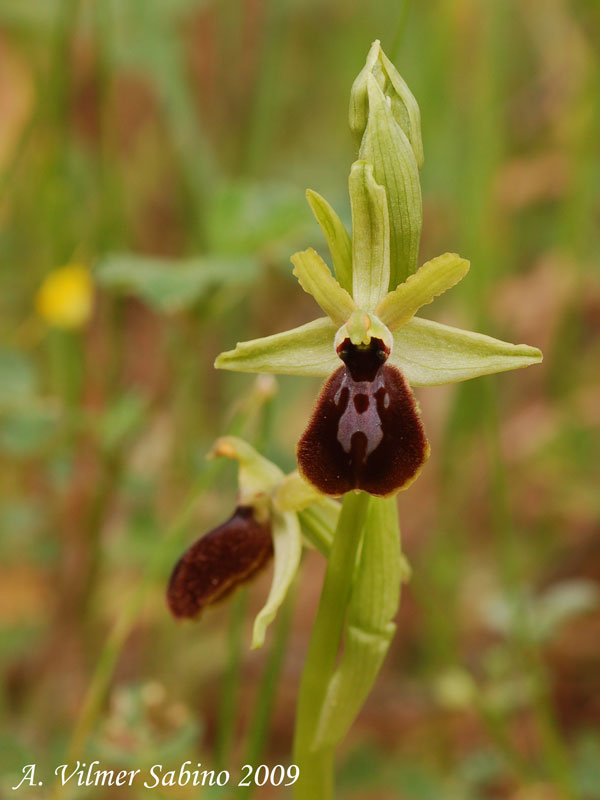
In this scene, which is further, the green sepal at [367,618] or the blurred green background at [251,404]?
the blurred green background at [251,404]

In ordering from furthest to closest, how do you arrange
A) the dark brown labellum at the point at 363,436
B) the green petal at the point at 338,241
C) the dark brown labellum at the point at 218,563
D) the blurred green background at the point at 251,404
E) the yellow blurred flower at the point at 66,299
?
the yellow blurred flower at the point at 66,299, the blurred green background at the point at 251,404, the dark brown labellum at the point at 218,563, the green petal at the point at 338,241, the dark brown labellum at the point at 363,436

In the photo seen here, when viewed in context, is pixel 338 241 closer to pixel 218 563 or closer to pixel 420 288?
pixel 420 288

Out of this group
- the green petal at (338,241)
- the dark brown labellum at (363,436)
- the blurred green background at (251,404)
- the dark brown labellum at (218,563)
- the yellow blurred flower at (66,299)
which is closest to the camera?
the dark brown labellum at (363,436)

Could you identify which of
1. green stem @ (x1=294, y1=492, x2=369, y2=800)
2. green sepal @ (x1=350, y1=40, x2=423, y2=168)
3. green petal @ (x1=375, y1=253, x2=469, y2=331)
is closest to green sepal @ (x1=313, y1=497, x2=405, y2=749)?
green stem @ (x1=294, y1=492, x2=369, y2=800)

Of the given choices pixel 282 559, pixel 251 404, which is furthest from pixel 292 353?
pixel 251 404

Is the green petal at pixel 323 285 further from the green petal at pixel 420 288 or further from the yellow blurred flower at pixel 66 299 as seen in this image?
the yellow blurred flower at pixel 66 299

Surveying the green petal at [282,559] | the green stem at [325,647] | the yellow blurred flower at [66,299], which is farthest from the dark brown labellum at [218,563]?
the yellow blurred flower at [66,299]

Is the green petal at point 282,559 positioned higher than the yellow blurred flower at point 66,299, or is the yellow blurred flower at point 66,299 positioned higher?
the yellow blurred flower at point 66,299
